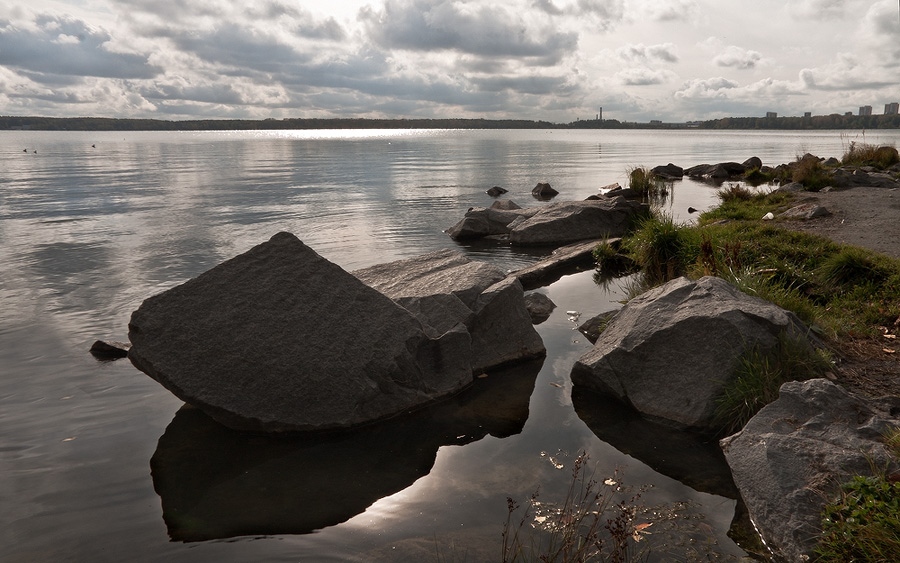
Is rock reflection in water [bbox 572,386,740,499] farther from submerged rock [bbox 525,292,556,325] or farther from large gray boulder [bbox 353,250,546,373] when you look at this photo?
submerged rock [bbox 525,292,556,325]

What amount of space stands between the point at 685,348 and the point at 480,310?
281cm

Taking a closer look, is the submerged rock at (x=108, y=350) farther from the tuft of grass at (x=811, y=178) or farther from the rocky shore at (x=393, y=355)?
the tuft of grass at (x=811, y=178)

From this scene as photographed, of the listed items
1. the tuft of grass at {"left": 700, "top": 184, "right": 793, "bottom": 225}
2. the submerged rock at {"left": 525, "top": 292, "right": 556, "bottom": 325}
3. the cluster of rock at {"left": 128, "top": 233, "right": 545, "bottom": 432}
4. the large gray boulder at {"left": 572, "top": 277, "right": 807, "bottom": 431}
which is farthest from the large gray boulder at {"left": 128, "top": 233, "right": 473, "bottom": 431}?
the tuft of grass at {"left": 700, "top": 184, "right": 793, "bottom": 225}

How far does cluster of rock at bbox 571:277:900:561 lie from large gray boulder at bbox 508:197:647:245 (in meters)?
9.82

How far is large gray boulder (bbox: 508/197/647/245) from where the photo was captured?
58.9 feet

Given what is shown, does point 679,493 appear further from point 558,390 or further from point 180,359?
point 180,359

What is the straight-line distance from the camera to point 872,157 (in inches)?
1222

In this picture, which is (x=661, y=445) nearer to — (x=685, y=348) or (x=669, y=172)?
(x=685, y=348)

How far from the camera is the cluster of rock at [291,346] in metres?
6.41

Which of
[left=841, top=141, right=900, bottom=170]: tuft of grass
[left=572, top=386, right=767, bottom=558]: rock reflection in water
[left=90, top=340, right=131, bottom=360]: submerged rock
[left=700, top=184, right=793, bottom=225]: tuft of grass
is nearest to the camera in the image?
[left=572, top=386, right=767, bottom=558]: rock reflection in water

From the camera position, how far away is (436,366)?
764 cm

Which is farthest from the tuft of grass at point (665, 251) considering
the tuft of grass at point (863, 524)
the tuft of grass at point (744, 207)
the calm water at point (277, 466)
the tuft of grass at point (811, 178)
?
the tuft of grass at point (811, 178)

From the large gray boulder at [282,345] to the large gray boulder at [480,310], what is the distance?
34.9 inches

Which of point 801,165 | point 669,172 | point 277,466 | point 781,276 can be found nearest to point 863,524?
point 277,466
